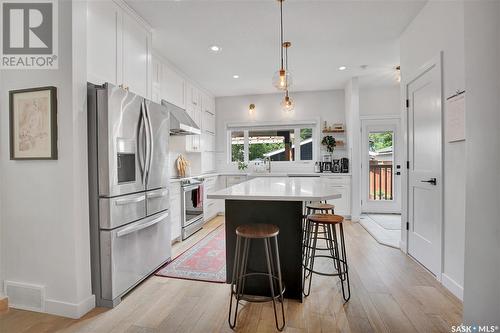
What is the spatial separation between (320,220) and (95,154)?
1.95m

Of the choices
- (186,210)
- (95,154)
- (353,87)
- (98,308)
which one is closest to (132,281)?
(98,308)

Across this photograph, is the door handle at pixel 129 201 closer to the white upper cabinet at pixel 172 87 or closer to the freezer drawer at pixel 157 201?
the freezer drawer at pixel 157 201

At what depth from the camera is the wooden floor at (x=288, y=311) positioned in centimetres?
177

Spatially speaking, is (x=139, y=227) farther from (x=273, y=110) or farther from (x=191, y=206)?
(x=273, y=110)

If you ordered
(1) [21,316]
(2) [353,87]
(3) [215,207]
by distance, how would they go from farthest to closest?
(3) [215,207] → (2) [353,87] → (1) [21,316]

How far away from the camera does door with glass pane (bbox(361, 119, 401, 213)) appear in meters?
5.43

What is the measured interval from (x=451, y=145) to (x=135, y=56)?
323 cm

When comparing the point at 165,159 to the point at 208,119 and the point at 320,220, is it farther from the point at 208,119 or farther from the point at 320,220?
the point at 208,119

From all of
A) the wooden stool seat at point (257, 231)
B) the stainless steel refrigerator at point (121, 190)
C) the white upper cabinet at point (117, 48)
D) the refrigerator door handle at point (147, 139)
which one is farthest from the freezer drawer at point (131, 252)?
the white upper cabinet at point (117, 48)

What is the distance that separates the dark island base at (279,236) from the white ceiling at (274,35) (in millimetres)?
1998

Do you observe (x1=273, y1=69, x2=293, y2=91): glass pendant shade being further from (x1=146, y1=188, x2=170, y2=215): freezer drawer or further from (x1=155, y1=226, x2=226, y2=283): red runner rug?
(x1=155, y1=226, x2=226, y2=283): red runner rug

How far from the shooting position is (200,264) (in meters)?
2.87

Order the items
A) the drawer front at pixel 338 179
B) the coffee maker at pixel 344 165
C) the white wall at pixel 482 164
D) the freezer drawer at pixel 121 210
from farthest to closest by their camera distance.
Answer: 1. the coffee maker at pixel 344 165
2. the drawer front at pixel 338 179
3. the freezer drawer at pixel 121 210
4. the white wall at pixel 482 164

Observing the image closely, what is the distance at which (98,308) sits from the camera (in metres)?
2.02
